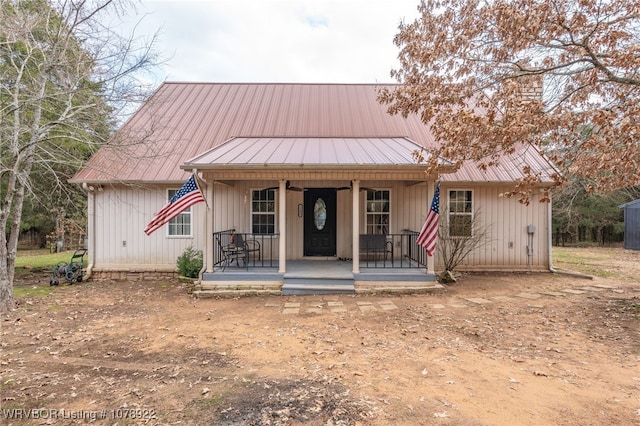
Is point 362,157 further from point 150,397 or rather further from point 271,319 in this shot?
point 150,397

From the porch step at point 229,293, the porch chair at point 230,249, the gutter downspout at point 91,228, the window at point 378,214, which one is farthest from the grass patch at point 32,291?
the window at point 378,214

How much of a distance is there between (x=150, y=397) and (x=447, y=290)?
6.77 m

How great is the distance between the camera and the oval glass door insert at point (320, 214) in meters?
10.3

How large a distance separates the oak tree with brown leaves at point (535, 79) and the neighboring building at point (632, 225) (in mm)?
16056

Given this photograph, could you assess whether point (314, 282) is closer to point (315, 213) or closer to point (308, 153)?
point (315, 213)

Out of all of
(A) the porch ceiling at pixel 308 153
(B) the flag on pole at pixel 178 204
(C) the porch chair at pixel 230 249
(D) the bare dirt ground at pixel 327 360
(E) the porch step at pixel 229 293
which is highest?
(A) the porch ceiling at pixel 308 153

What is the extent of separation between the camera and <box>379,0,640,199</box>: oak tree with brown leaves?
5367 millimetres

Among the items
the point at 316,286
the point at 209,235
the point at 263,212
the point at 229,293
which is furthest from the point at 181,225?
the point at 316,286

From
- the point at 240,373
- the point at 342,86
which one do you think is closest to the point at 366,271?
the point at 240,373

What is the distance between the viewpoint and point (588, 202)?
74.2 feet

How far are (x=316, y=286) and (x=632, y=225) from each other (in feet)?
69.9

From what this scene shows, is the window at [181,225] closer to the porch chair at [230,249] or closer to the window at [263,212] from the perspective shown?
the porch chair at [230,249]

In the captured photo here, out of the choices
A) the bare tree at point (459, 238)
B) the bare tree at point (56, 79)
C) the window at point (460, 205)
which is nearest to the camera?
the bare tree at point (56, 79)

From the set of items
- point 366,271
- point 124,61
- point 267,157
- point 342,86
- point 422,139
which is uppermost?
point 342,86
